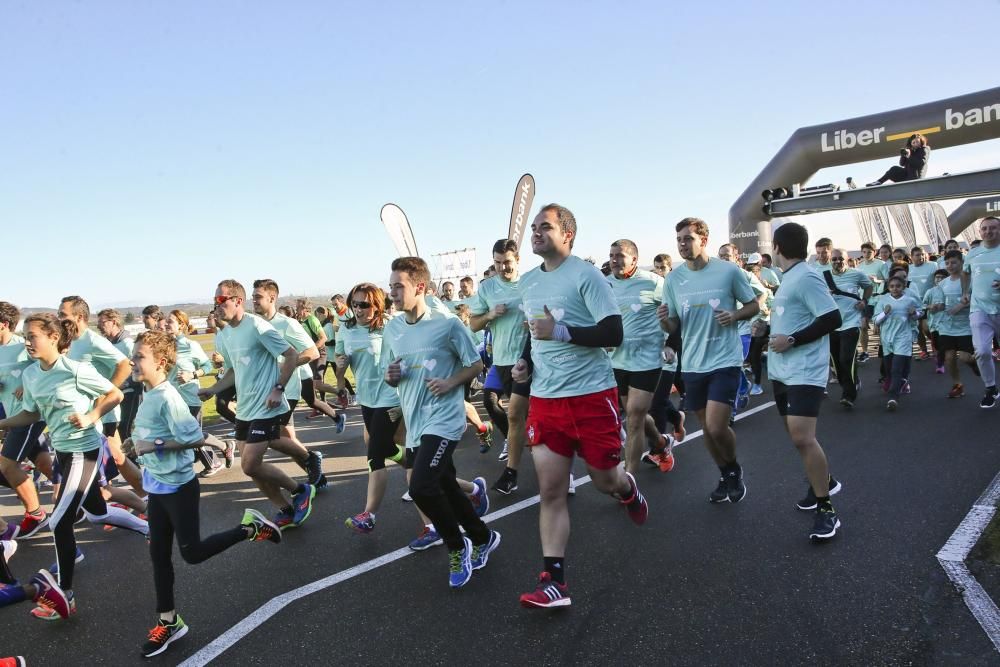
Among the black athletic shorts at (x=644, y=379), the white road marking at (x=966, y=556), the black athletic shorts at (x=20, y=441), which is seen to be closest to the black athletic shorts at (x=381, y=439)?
the black athletic shorts at (x=644, y=379)

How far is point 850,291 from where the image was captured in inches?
334

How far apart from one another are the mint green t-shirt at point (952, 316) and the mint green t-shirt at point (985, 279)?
1.82ft

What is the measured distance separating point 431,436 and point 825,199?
12.5m

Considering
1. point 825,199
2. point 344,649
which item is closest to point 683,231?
point 344,649

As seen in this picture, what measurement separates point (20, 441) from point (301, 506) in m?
2.45

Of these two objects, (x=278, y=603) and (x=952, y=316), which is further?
(x=952, y=316)

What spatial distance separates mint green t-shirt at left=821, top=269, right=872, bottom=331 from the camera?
8.15 meters

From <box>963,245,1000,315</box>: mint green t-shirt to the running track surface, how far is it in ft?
8.54

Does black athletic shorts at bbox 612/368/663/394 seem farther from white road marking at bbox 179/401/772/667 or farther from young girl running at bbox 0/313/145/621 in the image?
young girl running at bbox 0/313/145/621

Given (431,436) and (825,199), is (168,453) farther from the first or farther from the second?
(825,199)

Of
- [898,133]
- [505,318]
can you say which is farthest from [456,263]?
[505,318]

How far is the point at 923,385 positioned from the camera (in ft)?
31.1

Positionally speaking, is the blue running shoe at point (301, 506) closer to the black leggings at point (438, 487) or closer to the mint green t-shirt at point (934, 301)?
the black leggings at point (438, 487)

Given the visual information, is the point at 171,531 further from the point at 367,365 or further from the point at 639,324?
the point at 639,324
